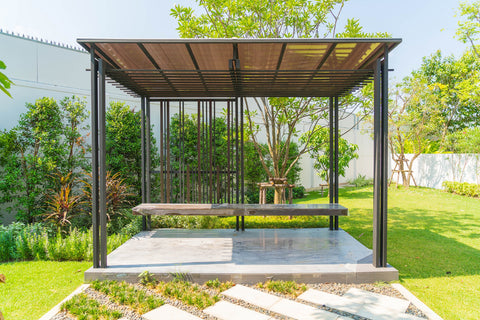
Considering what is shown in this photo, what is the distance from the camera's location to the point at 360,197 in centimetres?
1092

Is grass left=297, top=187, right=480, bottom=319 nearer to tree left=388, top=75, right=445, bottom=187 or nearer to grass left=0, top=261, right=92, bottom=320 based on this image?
grass left=0, top=261, right=92, bottom=320

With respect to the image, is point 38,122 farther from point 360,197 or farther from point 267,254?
point 360,197

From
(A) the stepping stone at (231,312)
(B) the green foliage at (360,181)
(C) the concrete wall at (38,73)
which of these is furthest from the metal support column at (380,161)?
(B) the green foliage at (360,181)

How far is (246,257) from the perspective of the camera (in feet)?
12.8

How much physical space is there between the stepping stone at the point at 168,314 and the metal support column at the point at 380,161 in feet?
7.37

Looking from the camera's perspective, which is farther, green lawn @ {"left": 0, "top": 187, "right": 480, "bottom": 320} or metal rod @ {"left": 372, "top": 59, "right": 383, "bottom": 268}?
metal rod @ {"left": 372, "top": 59, "right": 383, "bottom": 268}

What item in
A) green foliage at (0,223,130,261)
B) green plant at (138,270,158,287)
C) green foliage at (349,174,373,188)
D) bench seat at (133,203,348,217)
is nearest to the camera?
green plant at (138,270,158,287)

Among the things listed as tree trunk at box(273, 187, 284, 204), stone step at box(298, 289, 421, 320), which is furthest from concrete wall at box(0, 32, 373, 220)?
stone step at box(298, 289, 421, 320)

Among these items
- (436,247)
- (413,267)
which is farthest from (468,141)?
(413,267)

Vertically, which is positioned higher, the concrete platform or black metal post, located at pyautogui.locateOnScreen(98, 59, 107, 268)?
black metal post, located at pyautogui.locateOnScreen(98, 59, 107, 268)

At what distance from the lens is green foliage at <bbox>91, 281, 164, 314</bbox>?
8.97 ft

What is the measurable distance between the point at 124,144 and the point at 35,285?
3.63 meters

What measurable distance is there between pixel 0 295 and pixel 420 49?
2188 cm

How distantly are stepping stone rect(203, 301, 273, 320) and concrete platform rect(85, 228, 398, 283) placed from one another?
570 mm
